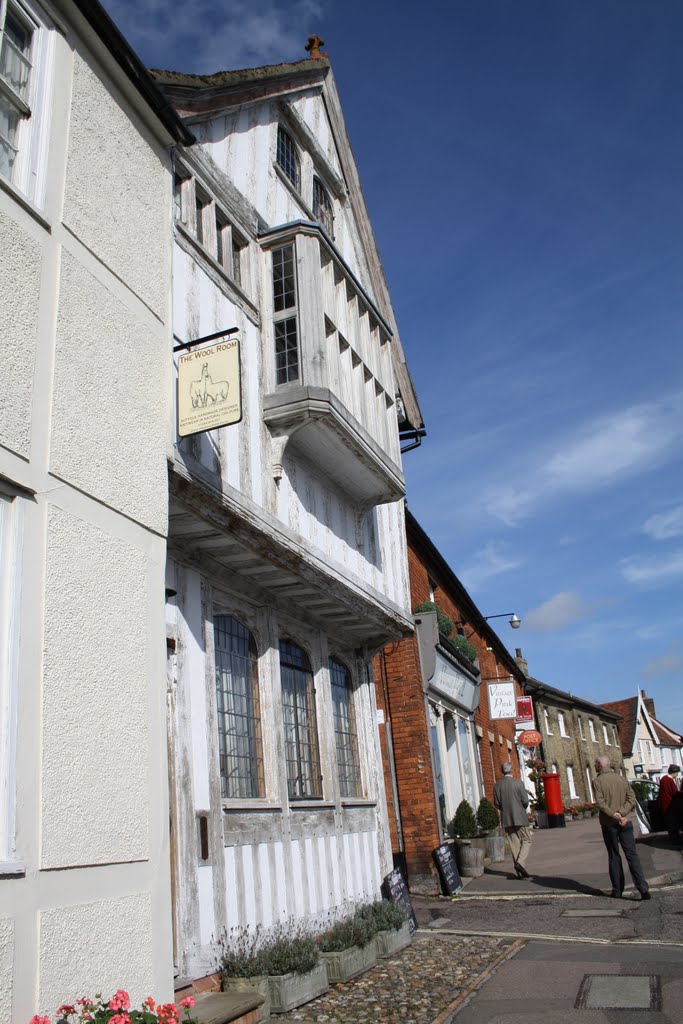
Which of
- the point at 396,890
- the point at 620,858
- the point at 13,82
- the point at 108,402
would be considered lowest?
the point at 396,890

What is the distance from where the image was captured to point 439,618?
52.4ft

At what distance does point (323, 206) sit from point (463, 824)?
33.7ft

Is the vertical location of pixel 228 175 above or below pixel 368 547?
above

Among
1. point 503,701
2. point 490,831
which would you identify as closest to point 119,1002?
point 490,831

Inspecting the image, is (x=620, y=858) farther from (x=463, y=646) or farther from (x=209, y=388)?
(x=209, y=388)

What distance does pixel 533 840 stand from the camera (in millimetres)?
21656

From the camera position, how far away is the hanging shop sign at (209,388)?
6258 mm

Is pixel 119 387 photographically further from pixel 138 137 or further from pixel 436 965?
pixel 436 965

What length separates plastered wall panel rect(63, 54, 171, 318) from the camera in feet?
18.3

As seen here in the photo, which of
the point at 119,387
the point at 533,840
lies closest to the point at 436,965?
the point at 119,387

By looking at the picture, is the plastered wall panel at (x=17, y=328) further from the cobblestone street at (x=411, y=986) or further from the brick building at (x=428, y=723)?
the brick building at (x=428, y=723)

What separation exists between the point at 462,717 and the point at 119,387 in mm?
14921

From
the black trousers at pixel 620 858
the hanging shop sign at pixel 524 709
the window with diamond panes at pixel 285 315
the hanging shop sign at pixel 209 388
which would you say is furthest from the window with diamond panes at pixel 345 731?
the hanging shop sign at pixel 524 709

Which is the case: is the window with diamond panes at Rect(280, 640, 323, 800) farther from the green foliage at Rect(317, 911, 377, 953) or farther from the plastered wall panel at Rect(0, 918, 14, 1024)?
the plastered wall panel at Rect(0, 918, 14, 1024)
